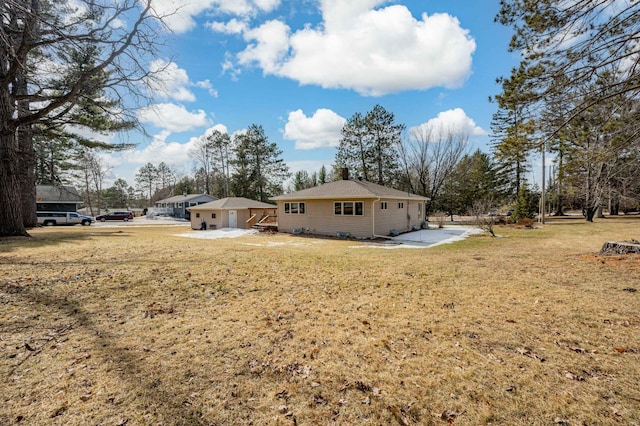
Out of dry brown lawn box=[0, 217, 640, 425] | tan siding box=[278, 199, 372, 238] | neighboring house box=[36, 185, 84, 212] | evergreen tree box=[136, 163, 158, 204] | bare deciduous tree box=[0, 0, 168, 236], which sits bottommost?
dry brown lawn box=[0, 217, 640, 425]

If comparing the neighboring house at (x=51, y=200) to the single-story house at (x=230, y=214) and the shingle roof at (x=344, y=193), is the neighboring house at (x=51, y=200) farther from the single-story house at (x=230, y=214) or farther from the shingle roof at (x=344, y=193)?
the shingle roof at (x=344, y=193)

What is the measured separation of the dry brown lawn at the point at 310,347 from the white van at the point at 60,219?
28.7 metres

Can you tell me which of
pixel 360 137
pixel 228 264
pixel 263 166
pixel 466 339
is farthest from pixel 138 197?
pixel 466 339

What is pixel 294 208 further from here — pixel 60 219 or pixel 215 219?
pixel 60 219

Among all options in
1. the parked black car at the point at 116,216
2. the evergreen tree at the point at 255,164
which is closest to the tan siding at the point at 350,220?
the evergreen tree at the point at 255,164

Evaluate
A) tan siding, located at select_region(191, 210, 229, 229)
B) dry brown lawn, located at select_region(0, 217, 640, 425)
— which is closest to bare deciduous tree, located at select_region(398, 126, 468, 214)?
tan siding, located at select_region(191, 210, 229, 229)

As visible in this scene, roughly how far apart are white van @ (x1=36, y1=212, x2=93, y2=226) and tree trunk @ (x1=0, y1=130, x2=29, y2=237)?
22.2 meters

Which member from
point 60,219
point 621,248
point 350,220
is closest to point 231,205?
point 350,220

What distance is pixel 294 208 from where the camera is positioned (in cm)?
1969

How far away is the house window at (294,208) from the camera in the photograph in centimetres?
1930

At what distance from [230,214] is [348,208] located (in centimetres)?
1275

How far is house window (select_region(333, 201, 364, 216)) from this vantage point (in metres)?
16.6

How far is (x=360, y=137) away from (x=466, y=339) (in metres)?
32.4

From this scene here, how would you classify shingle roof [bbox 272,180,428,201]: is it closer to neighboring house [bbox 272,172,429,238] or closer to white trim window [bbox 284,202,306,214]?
neighboring house [bbox 272,172,429,238]
